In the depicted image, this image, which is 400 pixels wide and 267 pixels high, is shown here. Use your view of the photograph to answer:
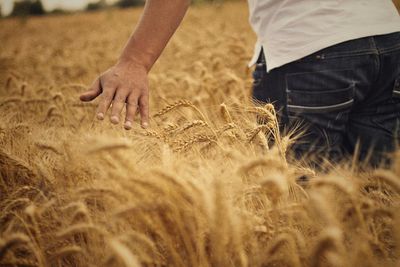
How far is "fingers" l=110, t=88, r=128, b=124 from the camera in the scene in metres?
1.34

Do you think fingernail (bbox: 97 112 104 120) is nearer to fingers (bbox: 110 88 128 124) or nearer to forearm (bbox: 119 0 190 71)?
fingers (bbox: 110 88 128 124)

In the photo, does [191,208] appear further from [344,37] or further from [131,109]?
[344,37]

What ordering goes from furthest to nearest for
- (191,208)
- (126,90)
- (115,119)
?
1. (126,90)
2. (115,119)
3. (191,208)

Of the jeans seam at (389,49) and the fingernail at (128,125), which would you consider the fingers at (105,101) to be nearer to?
the fingernail at (128,125)

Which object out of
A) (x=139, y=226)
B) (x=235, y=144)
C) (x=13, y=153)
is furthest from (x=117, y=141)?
(x=13, y=153)

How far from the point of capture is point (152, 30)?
1477mm

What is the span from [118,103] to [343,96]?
904mm

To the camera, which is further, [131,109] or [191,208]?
[131,109]

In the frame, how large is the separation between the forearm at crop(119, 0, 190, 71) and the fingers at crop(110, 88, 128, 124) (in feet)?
0.50

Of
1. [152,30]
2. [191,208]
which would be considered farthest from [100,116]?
[191,208]

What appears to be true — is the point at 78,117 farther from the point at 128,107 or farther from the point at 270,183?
the point at 270,183

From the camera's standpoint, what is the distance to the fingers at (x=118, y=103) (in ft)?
4.38

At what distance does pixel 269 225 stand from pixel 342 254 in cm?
34

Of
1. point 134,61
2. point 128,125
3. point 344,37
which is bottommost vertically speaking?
point 128,125
